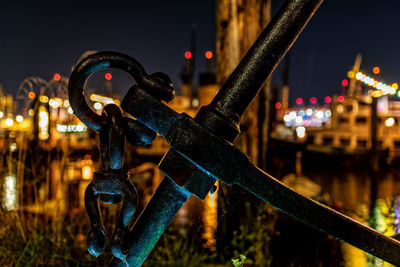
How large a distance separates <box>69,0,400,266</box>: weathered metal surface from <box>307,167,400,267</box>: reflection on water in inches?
88.2

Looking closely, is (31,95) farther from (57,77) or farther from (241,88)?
(241,88)

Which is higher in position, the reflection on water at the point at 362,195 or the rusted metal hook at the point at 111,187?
the rusted metal hook at the point at 111,187

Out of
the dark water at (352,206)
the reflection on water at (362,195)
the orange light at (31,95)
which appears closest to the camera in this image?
the reflection on water at (362,195)

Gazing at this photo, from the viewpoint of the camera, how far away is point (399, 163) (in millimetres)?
17578

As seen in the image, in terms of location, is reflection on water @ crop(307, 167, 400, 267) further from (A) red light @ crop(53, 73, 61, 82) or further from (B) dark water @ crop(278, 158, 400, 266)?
(A) red light @ crop(53, 73, 61, 82)

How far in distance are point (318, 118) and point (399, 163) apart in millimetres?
47812

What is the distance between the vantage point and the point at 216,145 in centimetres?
95

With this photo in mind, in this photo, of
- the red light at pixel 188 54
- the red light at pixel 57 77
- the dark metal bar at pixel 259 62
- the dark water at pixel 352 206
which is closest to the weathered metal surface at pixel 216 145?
the dark metal bar at pixel 259 62

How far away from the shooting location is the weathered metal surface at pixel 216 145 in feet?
3.14

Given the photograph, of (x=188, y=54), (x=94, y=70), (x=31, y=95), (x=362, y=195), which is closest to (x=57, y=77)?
(x=31, y=95)

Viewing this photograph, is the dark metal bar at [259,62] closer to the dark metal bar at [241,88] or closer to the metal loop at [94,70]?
the dark metal bar at [241,88]

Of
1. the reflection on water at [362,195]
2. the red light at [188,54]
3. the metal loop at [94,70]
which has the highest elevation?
the red light at [188,54]

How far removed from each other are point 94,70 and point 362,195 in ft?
36.1

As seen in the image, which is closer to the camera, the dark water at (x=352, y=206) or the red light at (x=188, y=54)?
the dark water at (x=352, y=206)
